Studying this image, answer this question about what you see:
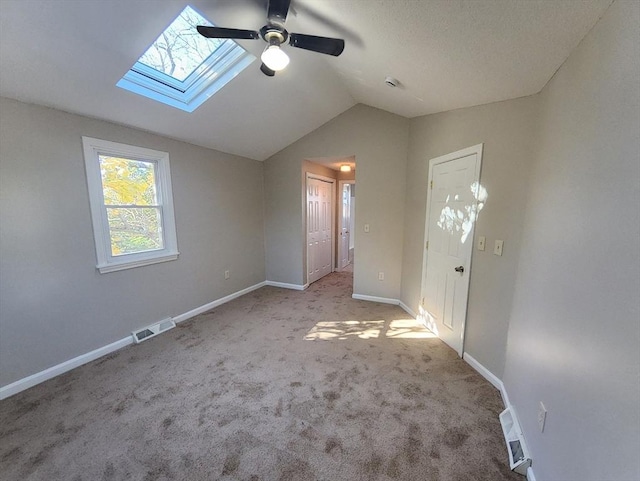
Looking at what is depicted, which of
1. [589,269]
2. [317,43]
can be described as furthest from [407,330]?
[317,43]

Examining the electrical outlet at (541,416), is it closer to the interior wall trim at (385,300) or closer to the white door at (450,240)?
the white door at (450,240)

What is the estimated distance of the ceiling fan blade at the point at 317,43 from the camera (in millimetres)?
1689

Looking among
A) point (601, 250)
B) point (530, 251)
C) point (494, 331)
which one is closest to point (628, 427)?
point (601, 250)

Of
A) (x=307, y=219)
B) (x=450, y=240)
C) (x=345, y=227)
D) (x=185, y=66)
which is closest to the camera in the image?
(x=185, y=66)

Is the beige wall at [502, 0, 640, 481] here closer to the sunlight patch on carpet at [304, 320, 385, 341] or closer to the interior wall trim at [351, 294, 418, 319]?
the sunlight patch on carpet at [304, 320, 385, 341]

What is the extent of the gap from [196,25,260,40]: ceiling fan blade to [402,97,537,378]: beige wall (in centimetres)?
204

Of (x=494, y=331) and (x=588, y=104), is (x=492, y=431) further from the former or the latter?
(x=588, y=104)

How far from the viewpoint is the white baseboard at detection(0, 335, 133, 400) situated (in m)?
2.05

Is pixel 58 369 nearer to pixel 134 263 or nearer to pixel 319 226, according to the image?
pixel 134 263

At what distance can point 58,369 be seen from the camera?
2297 mm

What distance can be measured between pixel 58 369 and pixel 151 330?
0.80 m

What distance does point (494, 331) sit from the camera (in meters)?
2.21

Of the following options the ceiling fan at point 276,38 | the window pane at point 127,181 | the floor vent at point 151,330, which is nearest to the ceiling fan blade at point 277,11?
the ceiling fan at point 276,38

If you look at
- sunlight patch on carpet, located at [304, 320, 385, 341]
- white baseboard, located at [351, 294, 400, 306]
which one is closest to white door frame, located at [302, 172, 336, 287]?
white baseboard, located at [351, 294, 400, 306]
